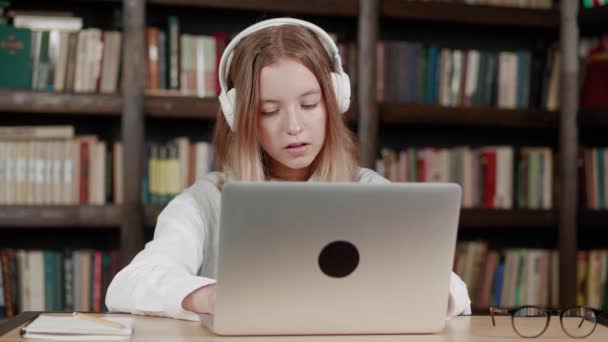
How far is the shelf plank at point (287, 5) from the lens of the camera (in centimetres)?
259

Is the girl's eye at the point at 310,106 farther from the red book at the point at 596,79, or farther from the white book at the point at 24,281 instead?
the red book at the point at 596,79

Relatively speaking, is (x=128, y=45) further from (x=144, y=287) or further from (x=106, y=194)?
(x=144, y=287)

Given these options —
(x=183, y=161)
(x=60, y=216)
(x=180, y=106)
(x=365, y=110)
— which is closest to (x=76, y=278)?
(x=60, y=216)

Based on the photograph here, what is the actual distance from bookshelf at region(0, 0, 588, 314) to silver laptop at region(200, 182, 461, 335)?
165 centimetres

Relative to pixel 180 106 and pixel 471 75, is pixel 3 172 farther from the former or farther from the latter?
pixel 471 75

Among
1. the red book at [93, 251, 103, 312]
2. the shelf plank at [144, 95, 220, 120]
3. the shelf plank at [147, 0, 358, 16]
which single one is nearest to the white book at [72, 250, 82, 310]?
the red book at [93, 251, 103, 312]

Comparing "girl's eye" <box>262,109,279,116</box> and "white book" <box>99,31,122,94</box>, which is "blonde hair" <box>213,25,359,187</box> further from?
"white book" <box>99,31,122,94</box>

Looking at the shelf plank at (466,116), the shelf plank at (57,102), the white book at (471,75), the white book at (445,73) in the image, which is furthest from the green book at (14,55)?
the white book at (471,75)

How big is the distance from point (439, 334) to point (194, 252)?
1.84 feet

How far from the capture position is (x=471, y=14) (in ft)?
9.21

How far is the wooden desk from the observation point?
96 centimetres

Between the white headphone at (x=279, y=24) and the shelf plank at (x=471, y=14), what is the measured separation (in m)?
1.26

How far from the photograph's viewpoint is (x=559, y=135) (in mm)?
2859

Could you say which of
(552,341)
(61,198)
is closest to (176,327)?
(552,341)
